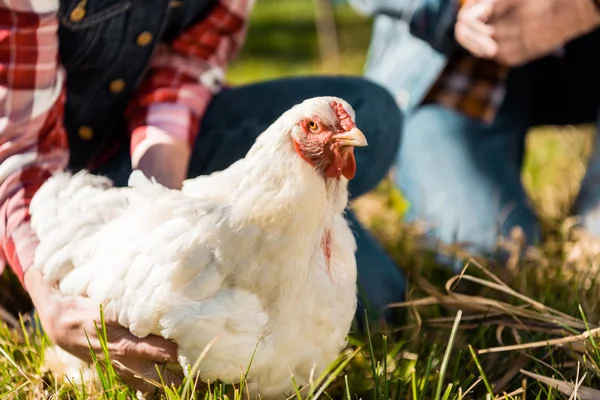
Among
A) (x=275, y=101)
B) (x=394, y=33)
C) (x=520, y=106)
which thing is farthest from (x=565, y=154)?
(x=275, y=101)

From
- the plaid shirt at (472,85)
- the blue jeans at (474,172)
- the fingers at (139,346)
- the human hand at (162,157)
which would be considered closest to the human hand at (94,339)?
the fingers at (139,346)

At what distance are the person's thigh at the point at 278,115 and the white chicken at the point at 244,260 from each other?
0.44m

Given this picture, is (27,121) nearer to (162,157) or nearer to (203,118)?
(162,157)

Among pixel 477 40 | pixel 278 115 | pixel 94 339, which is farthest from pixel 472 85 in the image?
pixel 94 339

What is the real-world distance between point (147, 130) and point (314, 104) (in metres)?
0.47

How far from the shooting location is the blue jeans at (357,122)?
4.84ft

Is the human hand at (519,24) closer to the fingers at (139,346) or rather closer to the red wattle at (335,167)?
the red wattle at (335,167)

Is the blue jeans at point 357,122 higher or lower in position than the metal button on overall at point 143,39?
lower

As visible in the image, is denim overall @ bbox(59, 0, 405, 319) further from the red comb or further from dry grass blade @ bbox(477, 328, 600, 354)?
the red comb

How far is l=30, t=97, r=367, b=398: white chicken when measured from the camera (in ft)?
3.12

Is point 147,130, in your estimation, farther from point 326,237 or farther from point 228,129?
point 326,237

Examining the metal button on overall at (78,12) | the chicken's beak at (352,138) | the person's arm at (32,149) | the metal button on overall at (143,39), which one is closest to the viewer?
the chicken's beak at (352,138)

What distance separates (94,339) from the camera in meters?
1.02

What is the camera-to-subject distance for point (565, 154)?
2.34 meters
